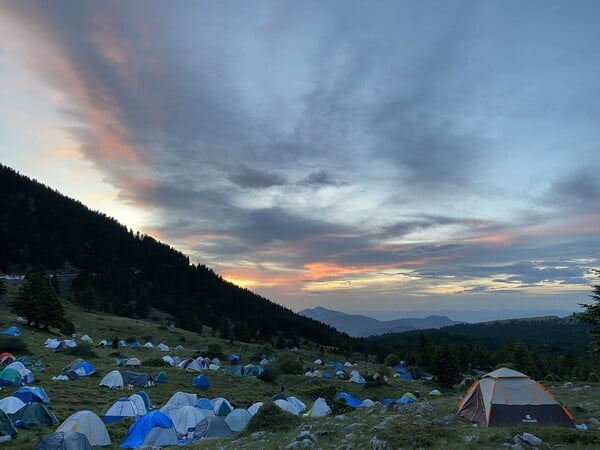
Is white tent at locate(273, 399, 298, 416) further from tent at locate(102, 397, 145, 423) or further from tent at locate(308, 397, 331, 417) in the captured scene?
tent at locate(102, 397, 145, 423)

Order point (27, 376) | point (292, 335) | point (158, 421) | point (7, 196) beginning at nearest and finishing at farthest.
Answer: point (158, 421) < point (27, 376) < point (292, 335) < point (7, 196)

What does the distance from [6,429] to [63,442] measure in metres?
4.40

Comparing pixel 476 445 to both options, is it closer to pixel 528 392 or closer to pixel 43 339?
pixel 528 392

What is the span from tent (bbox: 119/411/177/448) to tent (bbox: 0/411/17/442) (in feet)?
13.9

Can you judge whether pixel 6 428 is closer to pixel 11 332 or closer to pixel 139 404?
pixel 139 404

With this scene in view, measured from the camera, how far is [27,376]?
29.2 meters

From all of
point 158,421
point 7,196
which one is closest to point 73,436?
point 158,421

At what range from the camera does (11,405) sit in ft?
67.4

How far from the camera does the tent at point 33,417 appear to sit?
18.8m

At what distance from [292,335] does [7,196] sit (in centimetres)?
11344

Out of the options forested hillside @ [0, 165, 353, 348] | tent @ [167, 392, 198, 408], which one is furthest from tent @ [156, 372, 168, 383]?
forested hillside @ [0, 165, 353, 348]

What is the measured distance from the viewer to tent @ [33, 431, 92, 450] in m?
14.3

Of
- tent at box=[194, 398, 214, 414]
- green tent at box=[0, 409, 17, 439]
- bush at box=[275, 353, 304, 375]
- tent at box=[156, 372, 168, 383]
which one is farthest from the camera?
bush at box=[275, 353, 304, 375]

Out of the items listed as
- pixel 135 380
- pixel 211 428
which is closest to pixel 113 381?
pixel 135 380
